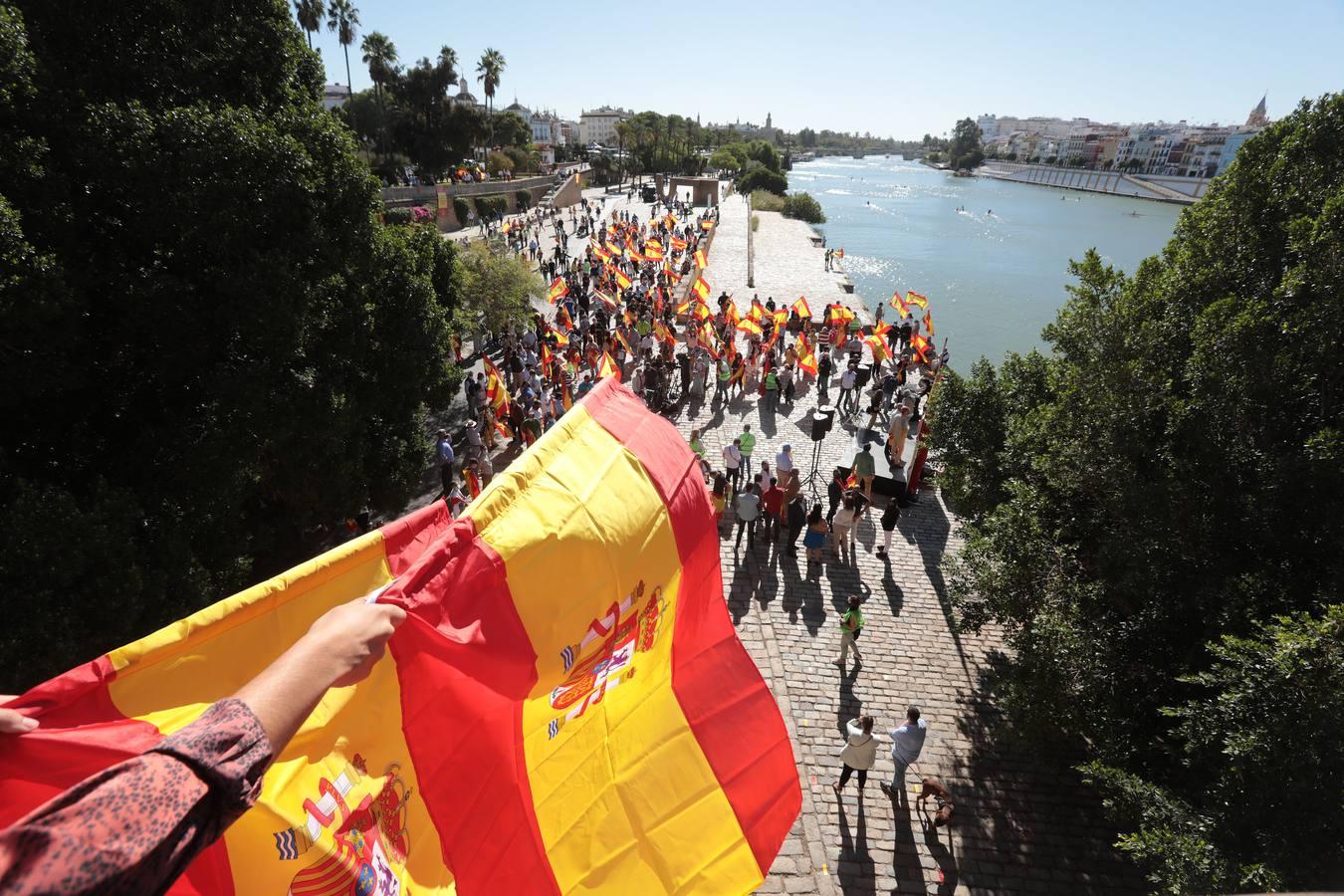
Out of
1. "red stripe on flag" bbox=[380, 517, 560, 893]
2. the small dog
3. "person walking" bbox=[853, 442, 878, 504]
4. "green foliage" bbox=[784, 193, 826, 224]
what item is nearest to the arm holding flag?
"red stripe on flag" bbox=[380, 517, 560, 893]

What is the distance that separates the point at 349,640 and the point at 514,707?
164 centimetres

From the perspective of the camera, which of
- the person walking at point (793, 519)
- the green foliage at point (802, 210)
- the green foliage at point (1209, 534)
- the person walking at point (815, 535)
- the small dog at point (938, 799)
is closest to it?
the green foliage at point (1209, 534)

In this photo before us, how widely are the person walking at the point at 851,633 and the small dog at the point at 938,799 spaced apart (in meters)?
2.15

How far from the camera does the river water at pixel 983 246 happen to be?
43500 millimetres

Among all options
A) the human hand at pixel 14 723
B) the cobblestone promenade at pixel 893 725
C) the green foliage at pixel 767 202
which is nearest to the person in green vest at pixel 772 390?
the cobblestone promenade at pixel 893 725

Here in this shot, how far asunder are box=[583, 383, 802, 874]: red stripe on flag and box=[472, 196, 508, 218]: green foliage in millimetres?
56610

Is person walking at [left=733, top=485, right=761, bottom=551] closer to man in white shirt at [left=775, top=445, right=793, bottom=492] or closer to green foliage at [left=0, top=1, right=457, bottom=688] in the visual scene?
man in white shirt at [left=775, top=445, right=793, bottom=492]

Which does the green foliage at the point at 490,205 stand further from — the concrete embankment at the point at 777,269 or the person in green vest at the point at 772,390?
the person in green vest at the point at 772,390

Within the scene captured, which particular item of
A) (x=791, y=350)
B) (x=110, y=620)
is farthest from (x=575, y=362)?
(x=110, y=620)

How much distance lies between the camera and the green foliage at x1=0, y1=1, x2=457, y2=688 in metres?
6.46

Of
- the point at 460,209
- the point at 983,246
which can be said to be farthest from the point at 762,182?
the point at 460,209

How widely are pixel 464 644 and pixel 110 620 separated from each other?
19.0 feet

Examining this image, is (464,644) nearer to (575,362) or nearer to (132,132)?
(132,132)

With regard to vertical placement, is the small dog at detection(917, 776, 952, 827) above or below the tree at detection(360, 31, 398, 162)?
below
